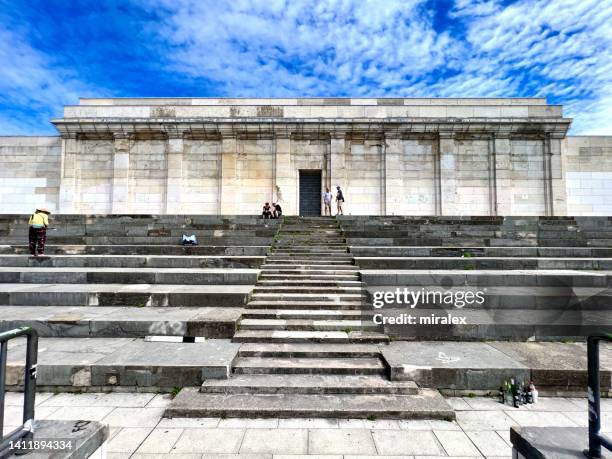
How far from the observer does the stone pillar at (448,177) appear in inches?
807

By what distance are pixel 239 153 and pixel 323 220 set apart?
8.56m

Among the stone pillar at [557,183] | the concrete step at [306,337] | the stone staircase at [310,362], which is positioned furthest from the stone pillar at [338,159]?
the concrete step at [306,337]

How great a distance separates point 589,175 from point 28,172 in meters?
35.9

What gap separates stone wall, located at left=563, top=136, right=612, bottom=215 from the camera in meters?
20.4

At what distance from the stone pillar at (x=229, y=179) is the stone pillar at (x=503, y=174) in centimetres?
1653

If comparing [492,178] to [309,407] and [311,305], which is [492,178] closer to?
[311,305]

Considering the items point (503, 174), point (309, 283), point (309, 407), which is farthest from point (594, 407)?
point (503, 174)

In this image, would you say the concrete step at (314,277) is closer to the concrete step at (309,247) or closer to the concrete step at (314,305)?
the concrete step at (314,305)

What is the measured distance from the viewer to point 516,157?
20.6 m

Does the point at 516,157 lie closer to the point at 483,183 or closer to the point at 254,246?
the point at 483,183

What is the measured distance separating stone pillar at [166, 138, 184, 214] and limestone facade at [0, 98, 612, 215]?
0.06 m

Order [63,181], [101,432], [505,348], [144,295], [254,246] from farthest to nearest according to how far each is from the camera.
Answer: [63,181] < [254,246] < [144,295] < [505,348] < [101,432]

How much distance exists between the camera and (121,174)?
20.7 meters

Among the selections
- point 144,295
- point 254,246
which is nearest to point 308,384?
point 144,295
